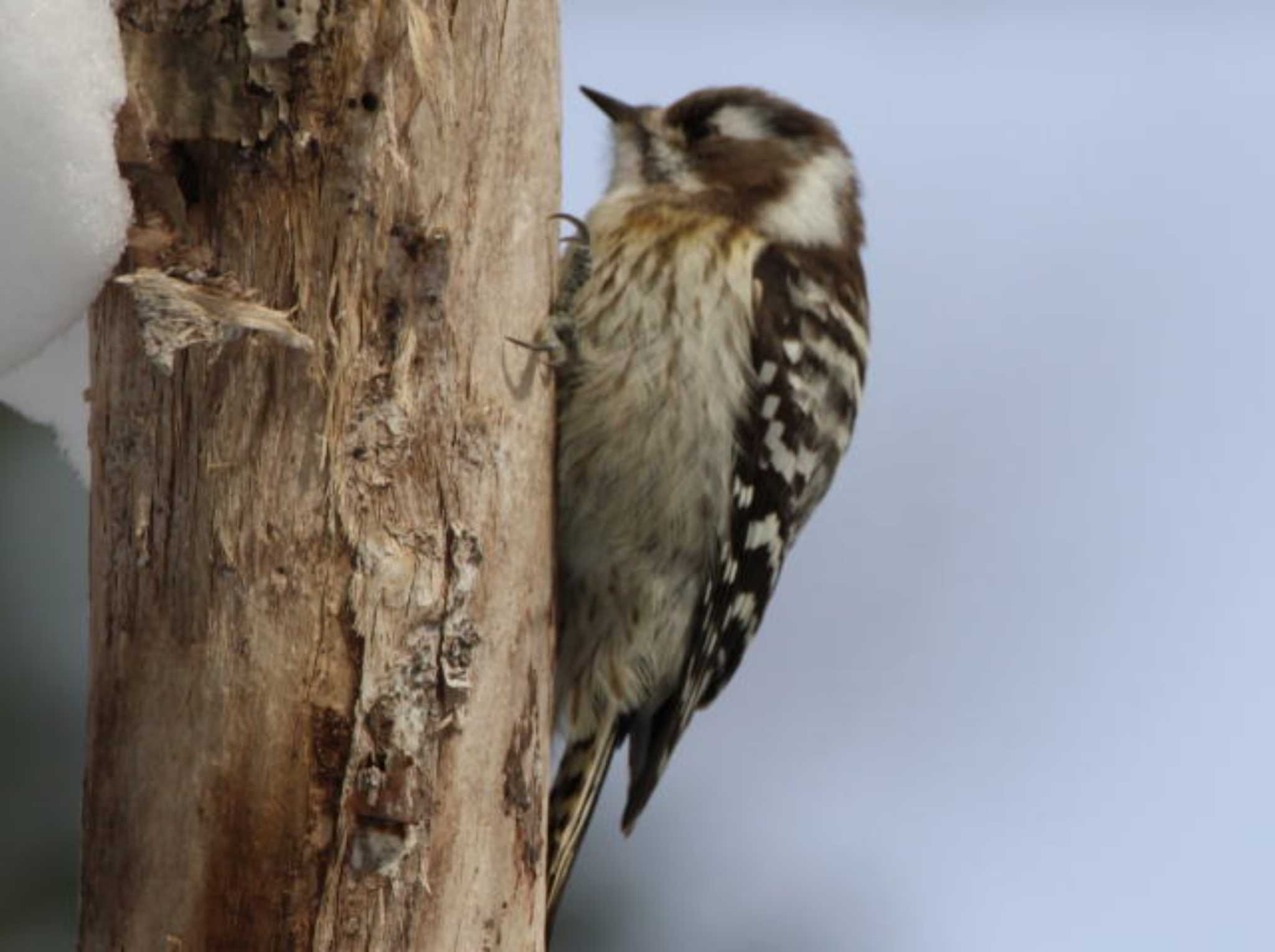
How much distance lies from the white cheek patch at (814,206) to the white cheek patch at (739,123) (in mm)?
121

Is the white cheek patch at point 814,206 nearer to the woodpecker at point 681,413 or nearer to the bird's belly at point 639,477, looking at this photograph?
the woodpecker at point 681,413

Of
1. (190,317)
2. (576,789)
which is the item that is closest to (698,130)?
(576,789)

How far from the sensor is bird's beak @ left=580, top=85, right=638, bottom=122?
13.4 feet

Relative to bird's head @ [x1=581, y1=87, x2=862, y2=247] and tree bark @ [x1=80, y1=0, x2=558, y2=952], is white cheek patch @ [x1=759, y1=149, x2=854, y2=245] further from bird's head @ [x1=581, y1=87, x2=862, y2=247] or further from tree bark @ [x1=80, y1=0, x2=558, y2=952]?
tree bark @ [x1=80, y1=0, x2=558, y2=952]

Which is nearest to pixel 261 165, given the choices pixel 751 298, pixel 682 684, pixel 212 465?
pixel 212 465

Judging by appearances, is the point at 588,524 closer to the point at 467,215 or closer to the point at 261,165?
the point at 467,215

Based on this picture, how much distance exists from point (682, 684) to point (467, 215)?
1.29 meters

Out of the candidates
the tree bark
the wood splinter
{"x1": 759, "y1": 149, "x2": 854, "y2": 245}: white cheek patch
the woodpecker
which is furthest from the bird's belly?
the wood splinter

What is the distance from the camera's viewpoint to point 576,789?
355 cm

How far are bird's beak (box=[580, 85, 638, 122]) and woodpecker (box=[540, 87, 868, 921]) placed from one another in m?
0.04

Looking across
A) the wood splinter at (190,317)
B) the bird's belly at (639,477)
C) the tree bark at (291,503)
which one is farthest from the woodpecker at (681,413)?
the wood splinter at (190,317)

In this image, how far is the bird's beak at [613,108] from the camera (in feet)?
13.4

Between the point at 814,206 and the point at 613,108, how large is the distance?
0.48m

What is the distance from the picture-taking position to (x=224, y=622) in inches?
99.7
